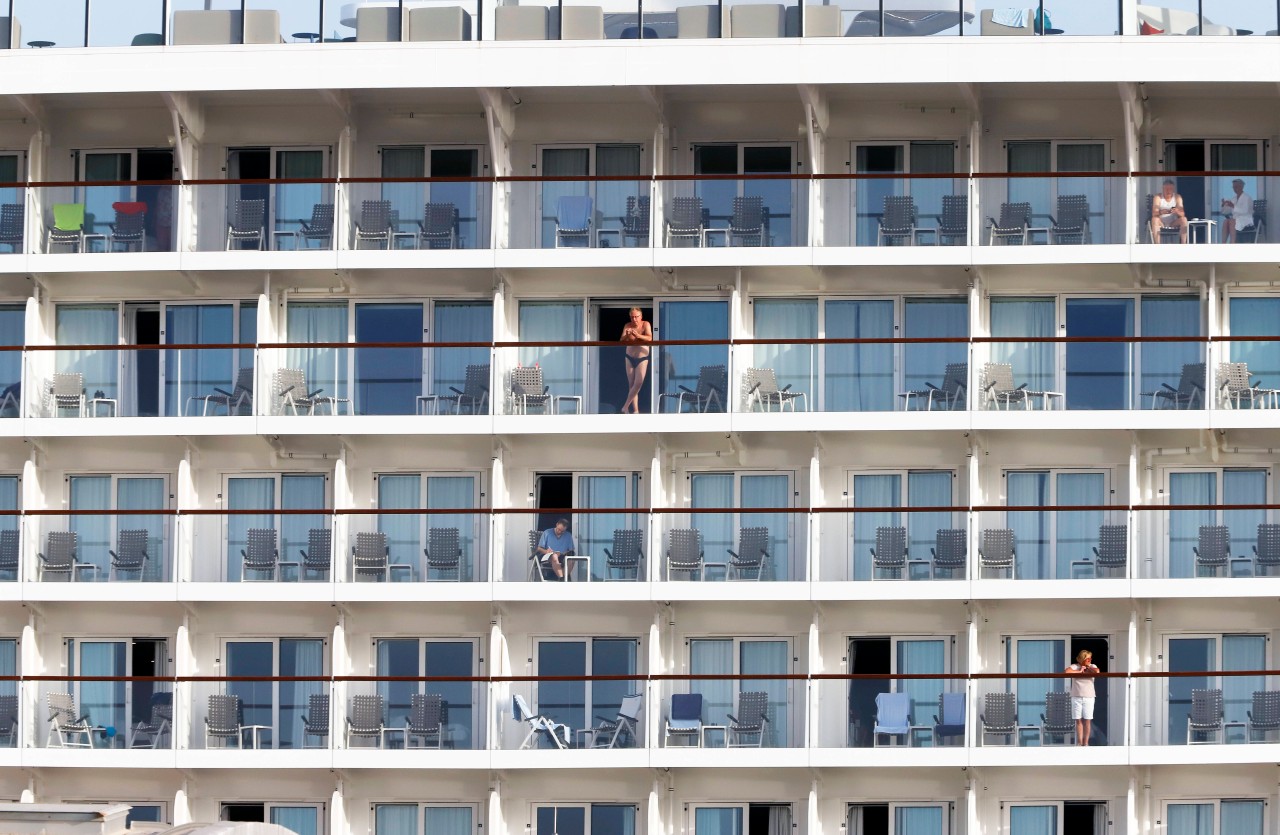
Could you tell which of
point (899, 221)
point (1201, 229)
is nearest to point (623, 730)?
point (899, 221)

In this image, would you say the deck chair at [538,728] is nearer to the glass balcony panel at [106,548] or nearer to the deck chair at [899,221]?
the glass balcony panel at [106,548]

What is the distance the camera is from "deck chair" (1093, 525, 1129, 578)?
34625 millimetres

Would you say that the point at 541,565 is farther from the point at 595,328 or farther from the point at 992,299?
the point at 992,299

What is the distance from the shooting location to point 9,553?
3572 centimetres

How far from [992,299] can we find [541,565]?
7.88m

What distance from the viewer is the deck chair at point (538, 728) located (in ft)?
114

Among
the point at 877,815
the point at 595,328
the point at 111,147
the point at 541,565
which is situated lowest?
the point at 877,815

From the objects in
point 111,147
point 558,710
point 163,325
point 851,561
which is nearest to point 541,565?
point 558,710

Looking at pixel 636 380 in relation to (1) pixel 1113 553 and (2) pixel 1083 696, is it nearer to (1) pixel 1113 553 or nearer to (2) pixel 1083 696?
(1) pixel 1113 553

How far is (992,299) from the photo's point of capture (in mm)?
36062

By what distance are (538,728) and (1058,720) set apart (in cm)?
750

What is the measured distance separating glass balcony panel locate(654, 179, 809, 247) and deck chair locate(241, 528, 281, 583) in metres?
7.34

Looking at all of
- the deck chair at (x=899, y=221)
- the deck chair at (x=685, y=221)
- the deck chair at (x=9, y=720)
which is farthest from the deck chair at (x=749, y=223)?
the deck chair at (x=9, y=720)

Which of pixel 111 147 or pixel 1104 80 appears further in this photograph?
pixel 111 147
